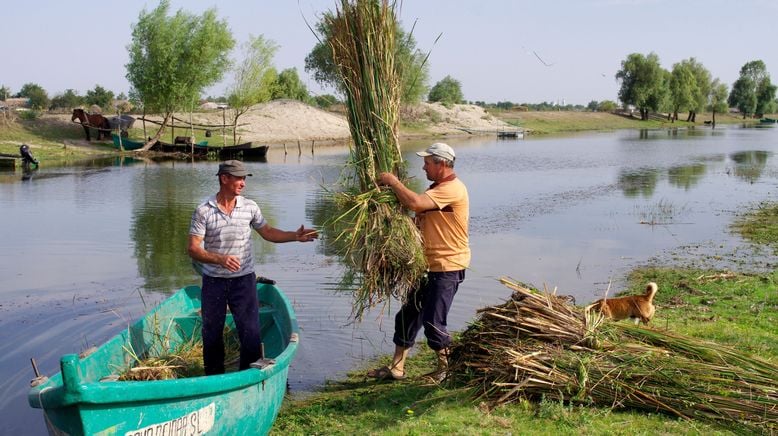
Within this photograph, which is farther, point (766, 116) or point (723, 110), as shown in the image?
point (766, 116)

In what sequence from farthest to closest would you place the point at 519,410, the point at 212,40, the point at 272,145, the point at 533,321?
the point at 272,145 → the point at 212,40 → the point at 533,321 → the point at 519,410

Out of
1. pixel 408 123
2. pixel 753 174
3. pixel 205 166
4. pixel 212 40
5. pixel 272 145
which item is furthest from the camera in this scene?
pixel 408 123

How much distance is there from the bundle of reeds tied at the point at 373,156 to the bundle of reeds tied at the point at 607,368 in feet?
3.08

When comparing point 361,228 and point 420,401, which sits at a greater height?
point 361,228

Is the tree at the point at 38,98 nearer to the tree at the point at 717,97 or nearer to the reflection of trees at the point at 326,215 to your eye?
the reflection of trees at the point at 326,215

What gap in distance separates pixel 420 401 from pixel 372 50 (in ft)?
9.71

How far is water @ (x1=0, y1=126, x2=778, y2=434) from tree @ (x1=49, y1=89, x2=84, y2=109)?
34016 mm

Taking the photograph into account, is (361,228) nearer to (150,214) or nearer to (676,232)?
(676,232)

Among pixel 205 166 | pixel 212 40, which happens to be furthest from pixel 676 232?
pixel 212 40

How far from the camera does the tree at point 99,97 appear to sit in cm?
6025

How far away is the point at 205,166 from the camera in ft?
110

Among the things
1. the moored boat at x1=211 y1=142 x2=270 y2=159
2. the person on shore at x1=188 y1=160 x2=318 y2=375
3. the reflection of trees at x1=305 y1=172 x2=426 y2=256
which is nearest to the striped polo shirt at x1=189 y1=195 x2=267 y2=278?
the person on shore at x1=188 y1=160 x2=318 y2=375

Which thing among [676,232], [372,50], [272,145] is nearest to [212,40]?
[272,145]

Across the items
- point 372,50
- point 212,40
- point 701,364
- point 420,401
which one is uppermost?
point 212,40
